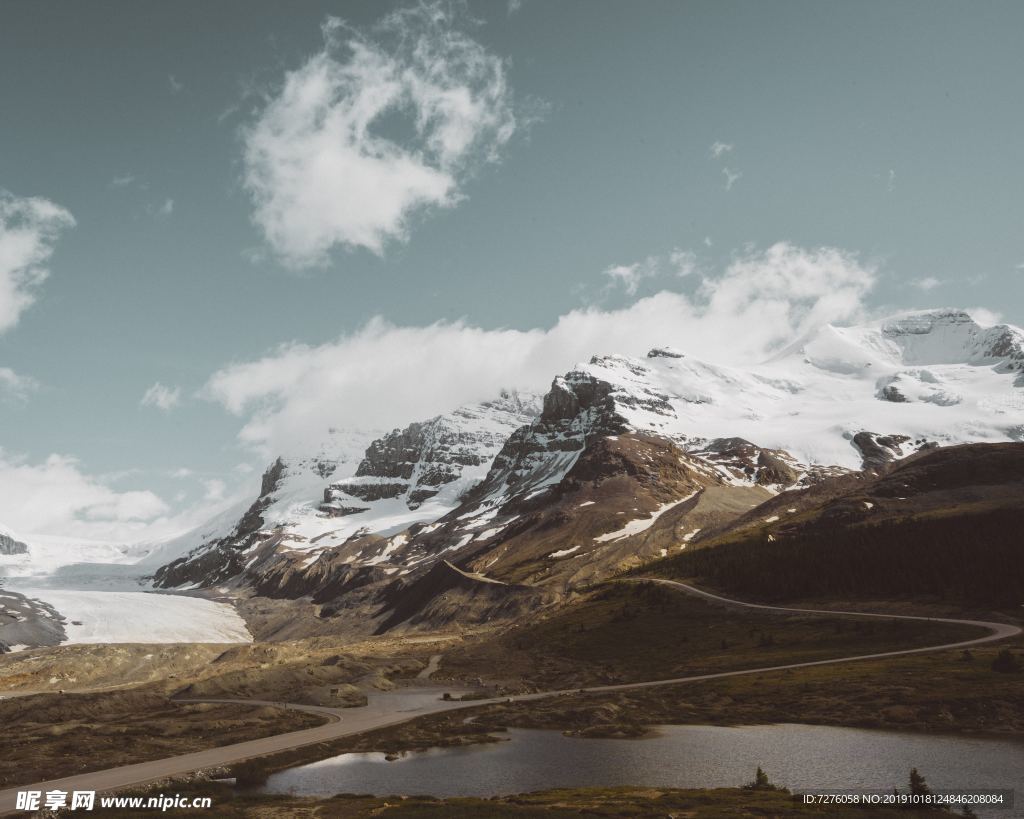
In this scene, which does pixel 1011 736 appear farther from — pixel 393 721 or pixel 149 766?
pixel 149 766

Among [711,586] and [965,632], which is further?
[711,586]

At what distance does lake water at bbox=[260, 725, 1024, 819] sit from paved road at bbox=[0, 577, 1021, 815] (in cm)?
1073

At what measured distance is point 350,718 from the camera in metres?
101

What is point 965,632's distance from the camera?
11694 centimetres

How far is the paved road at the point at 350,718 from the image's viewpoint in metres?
67.0

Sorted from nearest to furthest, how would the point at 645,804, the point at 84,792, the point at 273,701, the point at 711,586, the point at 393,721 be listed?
the point at 645,804
the point at 84,792
the point at 393,721
the point at 273,701
the point at 711,586

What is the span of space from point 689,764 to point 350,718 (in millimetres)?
53747

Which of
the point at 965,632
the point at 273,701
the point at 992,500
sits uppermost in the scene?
the point at 992,500

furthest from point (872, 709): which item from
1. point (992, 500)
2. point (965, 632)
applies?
point (992, 500)

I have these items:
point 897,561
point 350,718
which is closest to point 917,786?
point 350,718

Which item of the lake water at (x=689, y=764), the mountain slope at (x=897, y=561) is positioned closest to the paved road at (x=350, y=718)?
the lake water at (x=689, y=764)

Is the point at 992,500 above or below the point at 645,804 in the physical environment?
above

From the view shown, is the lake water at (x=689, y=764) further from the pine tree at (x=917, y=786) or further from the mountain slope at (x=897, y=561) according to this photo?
the mountain slope at (x=897, y=561)

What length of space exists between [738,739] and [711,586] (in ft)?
353
